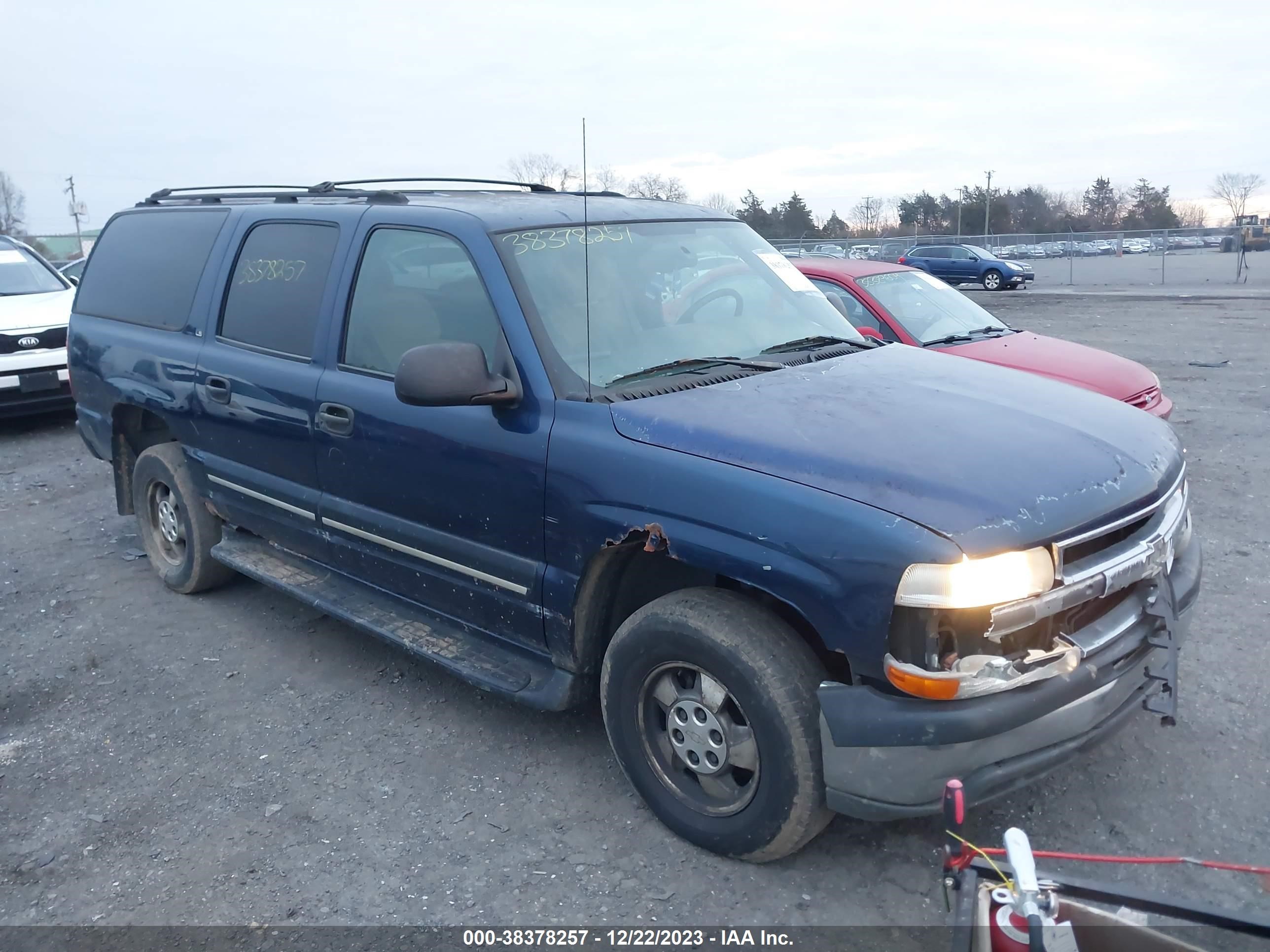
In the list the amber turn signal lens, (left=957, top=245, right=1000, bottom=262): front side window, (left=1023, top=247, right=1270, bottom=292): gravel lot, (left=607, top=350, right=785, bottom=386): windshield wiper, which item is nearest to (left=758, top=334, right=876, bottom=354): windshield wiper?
(left=607, top=350, right=785, bottom=386): windshield wiper

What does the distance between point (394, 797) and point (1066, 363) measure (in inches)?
200

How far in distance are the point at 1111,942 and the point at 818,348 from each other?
2413 millimetres

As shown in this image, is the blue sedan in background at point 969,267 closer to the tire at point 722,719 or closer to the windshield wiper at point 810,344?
the windshield wiper at point 810,344

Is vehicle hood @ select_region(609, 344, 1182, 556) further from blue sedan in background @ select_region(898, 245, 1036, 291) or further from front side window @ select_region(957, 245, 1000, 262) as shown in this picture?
front side window @ select_region(957, 245, 1000, 262)

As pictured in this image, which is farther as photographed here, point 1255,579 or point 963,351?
point 963,351

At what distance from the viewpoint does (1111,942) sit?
1880 mm

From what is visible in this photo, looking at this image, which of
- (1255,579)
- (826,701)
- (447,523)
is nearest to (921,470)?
(826,701)

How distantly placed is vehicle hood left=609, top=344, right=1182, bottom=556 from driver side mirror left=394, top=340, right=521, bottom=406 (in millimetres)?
450

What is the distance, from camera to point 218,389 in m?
4.59

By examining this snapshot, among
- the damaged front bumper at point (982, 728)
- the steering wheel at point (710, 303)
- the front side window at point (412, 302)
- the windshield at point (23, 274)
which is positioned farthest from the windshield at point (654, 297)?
the windshield at point (23, 274)

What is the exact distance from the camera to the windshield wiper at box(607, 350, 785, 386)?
3.38 metres

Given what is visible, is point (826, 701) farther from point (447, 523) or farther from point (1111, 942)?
point (447, 523)

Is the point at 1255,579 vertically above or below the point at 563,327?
below

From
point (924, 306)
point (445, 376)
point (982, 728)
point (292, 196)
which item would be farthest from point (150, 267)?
point (924, 306)
